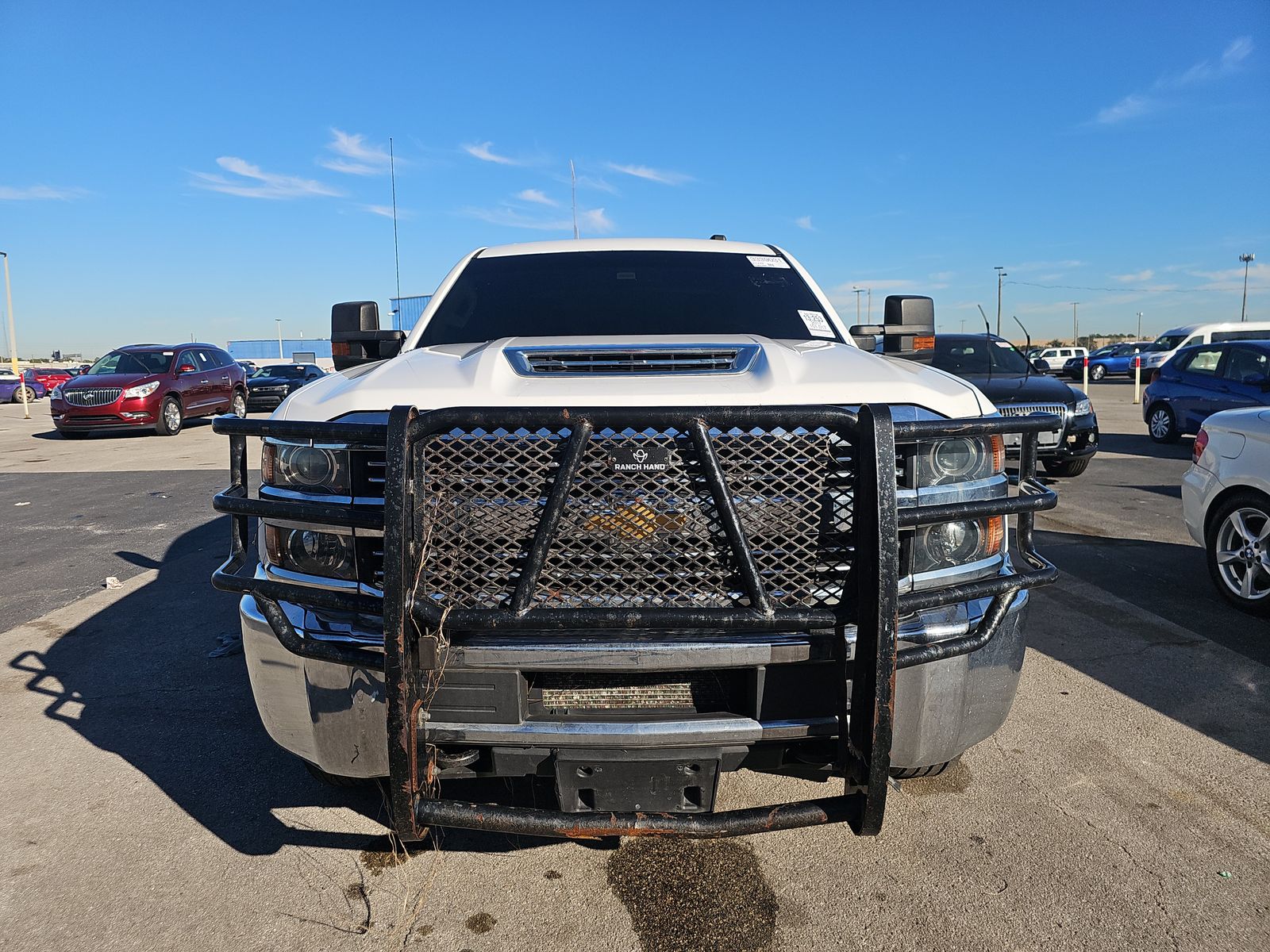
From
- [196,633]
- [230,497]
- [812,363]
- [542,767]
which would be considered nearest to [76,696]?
[196,633]

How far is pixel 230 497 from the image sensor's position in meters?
2.24

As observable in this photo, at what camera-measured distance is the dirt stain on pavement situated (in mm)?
2990

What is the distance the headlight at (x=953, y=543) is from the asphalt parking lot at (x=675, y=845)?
0.96 m

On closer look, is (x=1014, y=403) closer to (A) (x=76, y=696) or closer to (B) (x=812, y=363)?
(B) (x=812, y=363)

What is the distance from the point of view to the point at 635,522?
2.02 metres

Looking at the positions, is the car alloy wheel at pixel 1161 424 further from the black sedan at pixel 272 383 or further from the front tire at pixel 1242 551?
the black sedan at pixel 272 383

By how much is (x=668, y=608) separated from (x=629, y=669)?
172mm

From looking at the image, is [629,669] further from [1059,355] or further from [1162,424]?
[1059,355]

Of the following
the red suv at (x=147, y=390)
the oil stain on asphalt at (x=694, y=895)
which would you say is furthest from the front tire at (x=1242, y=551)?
the red suv at (x=147, y=390)

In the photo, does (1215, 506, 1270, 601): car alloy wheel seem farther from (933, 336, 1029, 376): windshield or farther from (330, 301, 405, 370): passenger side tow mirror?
(933, 336, 1029, 376): windshield

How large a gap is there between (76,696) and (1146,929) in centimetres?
425

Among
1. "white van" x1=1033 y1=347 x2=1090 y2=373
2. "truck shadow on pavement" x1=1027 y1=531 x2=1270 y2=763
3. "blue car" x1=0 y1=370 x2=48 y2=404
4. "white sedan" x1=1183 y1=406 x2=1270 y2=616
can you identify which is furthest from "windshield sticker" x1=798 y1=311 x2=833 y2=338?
"white van" x1=1033 y1=347 x2=1090 y2=373

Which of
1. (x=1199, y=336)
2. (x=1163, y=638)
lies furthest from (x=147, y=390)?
(x=1199, y=336)

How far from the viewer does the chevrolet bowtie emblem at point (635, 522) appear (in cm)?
201
